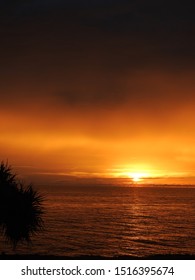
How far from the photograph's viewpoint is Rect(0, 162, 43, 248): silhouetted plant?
22406 millimetres

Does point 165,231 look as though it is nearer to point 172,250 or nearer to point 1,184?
point 172,250

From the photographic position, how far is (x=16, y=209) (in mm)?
22422

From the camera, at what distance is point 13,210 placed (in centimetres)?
2242

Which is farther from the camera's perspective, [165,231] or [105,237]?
[165,231]

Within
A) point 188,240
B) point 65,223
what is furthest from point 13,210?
point 65,223

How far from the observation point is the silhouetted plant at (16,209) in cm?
2241

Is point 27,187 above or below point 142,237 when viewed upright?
above
